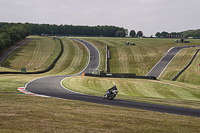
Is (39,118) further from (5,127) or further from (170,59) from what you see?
(170,59)

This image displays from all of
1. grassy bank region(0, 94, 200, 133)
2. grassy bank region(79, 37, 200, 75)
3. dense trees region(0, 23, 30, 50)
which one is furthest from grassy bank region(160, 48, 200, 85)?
dense trees region(0, 23, 30, 50)

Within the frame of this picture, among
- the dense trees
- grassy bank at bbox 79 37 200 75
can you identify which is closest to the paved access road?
grassy bank at bbox 79 37 200 75

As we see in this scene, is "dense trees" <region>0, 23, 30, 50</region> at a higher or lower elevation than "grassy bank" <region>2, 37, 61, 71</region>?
higher

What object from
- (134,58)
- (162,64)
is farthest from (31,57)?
(162,64)

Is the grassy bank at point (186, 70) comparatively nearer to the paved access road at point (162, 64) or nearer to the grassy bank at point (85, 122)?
the paved access road at point (162, 64)

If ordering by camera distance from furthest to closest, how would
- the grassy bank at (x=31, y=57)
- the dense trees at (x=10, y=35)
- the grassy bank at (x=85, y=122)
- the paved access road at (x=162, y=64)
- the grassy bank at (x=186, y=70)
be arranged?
1. the dense trees at (x=10, y=35)
2. the grassy bank at (x=31, y=57)
3. the paved access road at (x=162, y=64)
4. the grassy bank at (x=186, y=70)
5. the grassy bank at (x=85, y=122)

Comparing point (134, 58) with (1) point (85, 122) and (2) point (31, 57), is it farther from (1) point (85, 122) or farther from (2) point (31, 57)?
(1) point (85, 122)

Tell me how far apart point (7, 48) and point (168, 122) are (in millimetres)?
109245

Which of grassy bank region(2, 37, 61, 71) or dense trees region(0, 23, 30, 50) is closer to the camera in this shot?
grassy bank region(2, 37, 61, 71)

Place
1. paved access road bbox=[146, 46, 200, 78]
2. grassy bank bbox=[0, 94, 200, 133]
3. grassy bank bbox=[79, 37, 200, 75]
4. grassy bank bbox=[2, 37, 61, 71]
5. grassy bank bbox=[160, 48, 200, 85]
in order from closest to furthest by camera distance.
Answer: grassy bank bbox=[0, 94, 200, 133]
grassy bank bbox=[160, 48, 200, 85]
paved access road bbox=[146, 46, 200, 78]
grassy bank bbox=[79, 37, 200, 75]
grassy bank bbox=[2, 37, 61, 71]

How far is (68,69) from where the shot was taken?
77.4 m

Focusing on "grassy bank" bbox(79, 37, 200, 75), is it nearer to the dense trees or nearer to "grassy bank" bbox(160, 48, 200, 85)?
"grassy bank" bbox(160, 48, 200, 85)

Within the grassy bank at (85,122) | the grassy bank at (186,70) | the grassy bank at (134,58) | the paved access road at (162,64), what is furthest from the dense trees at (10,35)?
the grassy bank at (85,122)

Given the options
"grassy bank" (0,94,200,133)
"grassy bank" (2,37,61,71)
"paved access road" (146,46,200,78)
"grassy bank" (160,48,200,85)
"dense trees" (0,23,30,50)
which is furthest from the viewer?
"dense trees" (0,23,30,50)
